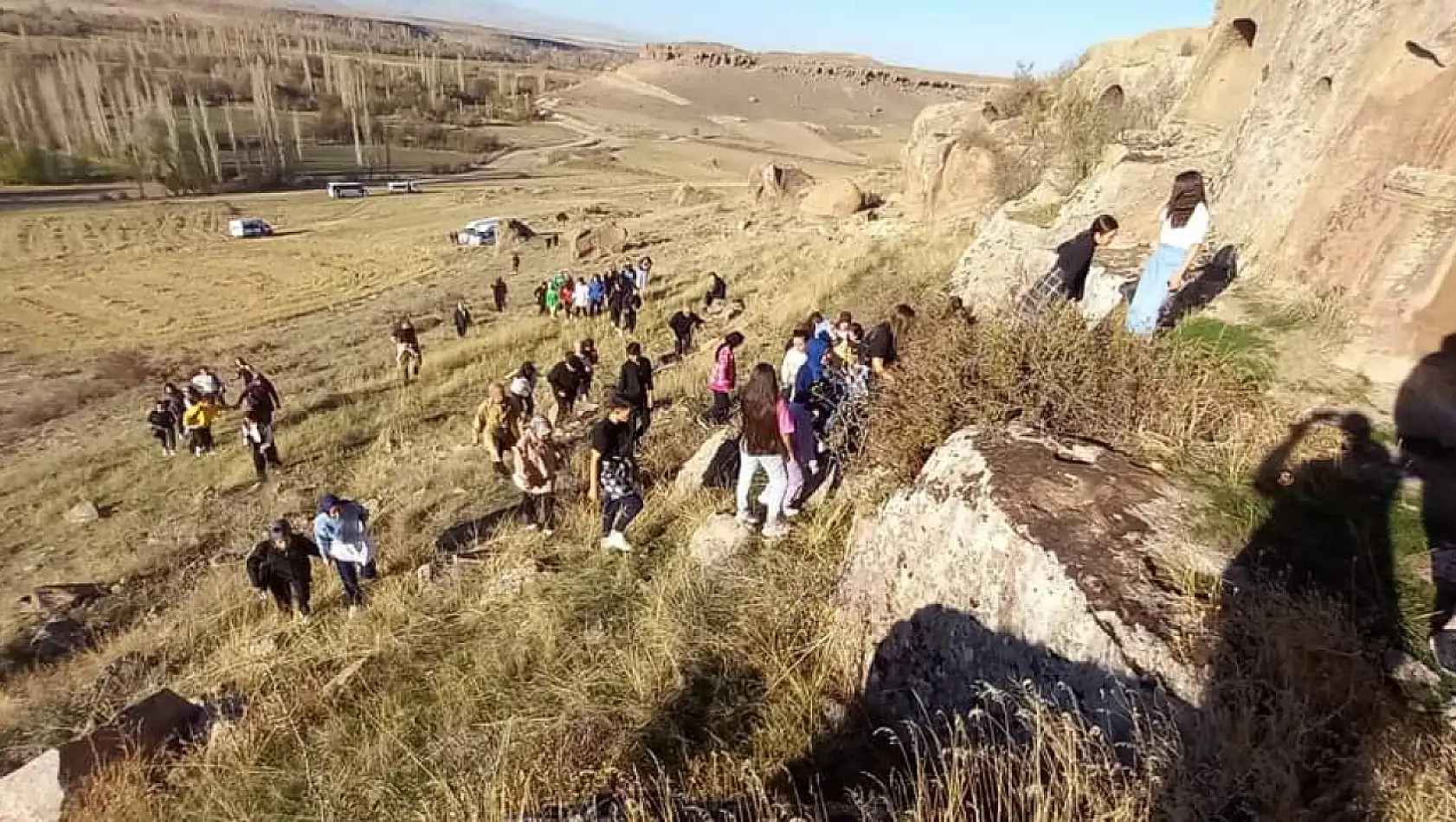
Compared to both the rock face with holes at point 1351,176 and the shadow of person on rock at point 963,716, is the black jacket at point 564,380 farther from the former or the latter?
the shadow of person on rock at point 963,716

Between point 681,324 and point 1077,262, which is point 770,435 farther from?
point 681,324

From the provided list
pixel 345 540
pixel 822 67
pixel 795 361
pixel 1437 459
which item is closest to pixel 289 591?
pixel 345 540

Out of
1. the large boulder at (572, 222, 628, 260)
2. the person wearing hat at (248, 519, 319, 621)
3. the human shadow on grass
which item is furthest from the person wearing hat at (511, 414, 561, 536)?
the large boulder at (572, 222, 628, 260)

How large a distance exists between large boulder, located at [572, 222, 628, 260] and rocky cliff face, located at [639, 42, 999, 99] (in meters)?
114

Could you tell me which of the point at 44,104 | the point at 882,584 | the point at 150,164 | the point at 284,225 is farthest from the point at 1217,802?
A: the point at 44,104

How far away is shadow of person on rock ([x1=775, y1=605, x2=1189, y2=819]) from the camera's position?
2.80 meters

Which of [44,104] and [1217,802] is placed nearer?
[1217,802]

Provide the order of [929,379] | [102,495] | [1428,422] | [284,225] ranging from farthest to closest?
[284,225] → [102,495] → [929,379] → [1428,422]

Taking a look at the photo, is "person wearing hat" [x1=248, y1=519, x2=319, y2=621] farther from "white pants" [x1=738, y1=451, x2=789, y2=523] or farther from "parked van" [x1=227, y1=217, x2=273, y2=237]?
"parked van" [x1=227, y1=217, x2=273, y2=237]

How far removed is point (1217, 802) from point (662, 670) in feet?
9.00

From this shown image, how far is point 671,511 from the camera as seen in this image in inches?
278

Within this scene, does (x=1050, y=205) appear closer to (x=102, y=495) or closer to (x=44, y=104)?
(x=102, y=495)

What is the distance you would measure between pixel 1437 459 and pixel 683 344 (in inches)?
445

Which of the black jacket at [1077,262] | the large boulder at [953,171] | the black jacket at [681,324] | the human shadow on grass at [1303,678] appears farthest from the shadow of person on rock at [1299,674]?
the large boulder at [953,171]
